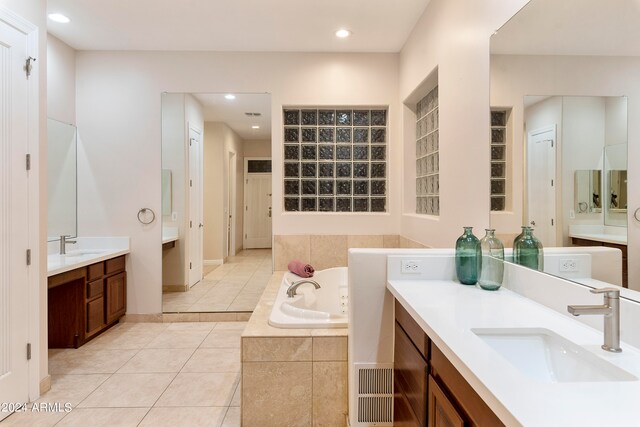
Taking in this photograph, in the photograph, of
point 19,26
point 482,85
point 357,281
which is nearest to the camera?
point 357,281

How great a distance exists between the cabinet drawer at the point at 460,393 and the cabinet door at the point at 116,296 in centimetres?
310

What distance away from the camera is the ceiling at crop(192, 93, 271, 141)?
11.8 ft

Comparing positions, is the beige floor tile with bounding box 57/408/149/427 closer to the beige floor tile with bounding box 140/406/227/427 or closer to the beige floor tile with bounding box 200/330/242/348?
the beige floor tile with bounding box 140/406/227/427

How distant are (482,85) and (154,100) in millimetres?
2993

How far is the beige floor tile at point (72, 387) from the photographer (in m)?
2.22

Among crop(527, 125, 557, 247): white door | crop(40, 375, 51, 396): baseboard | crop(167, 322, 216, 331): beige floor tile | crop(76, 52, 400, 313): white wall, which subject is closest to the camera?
crop(527, 125, 557, 247): white door

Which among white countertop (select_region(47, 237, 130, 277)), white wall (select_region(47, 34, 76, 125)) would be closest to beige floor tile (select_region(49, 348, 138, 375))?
white countertop (select_region(47, 237, 130, 277))

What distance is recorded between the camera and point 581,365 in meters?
0.95

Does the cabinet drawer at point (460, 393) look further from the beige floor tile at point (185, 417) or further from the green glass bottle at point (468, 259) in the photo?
the beige floor tile at point (185, 417)

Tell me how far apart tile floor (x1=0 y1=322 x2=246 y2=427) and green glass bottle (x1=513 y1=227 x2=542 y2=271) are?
1.67 m

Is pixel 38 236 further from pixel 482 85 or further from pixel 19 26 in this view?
pixel 482 85

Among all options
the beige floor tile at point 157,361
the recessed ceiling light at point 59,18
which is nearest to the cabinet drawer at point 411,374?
the beige floor tile at point 157,361

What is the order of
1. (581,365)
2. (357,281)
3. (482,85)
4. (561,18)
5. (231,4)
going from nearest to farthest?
(581,365)
(561,18)
(357,281)
(482,85)
(231,4)

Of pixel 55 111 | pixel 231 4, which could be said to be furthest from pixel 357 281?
pixel 55 111
